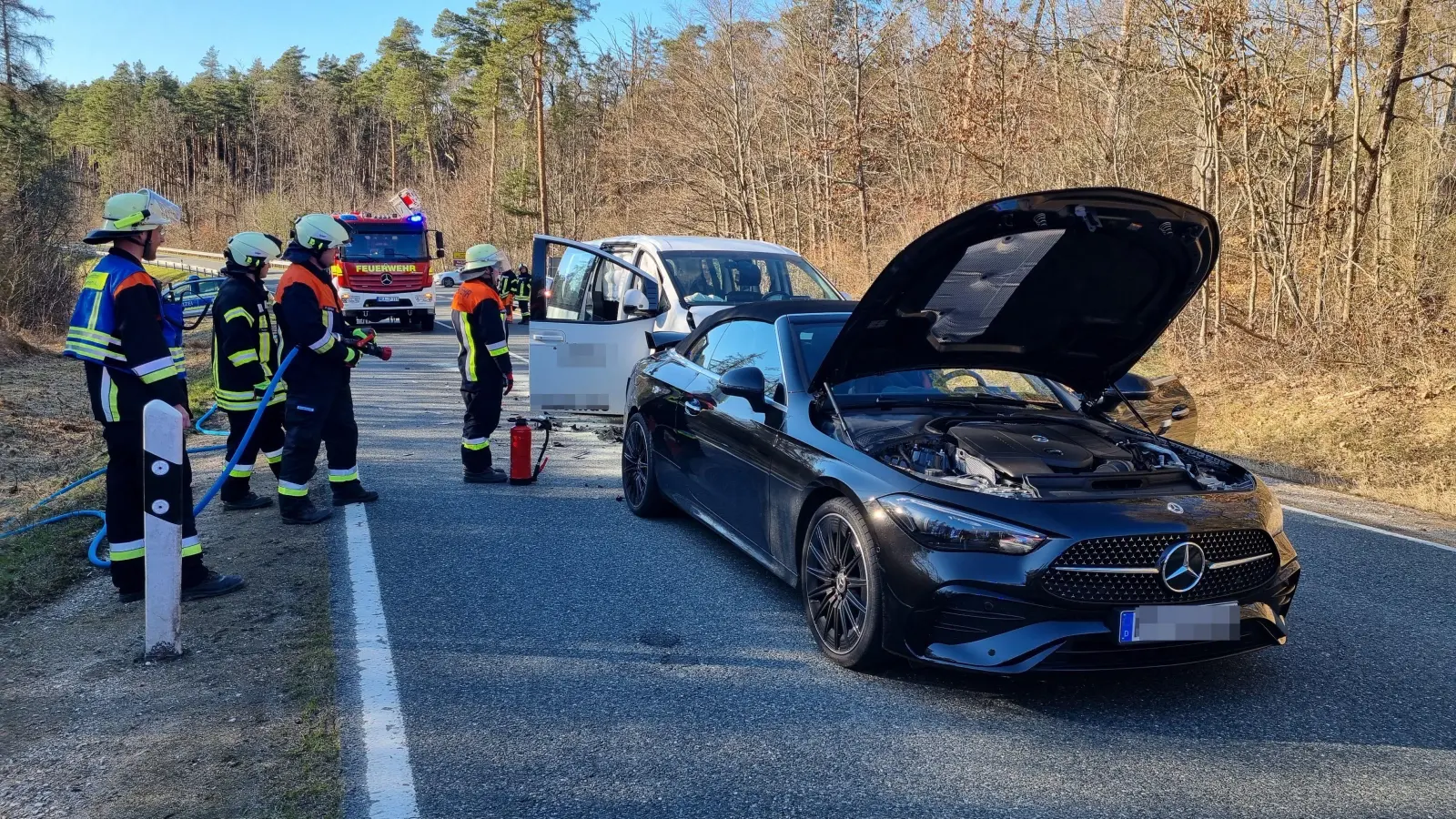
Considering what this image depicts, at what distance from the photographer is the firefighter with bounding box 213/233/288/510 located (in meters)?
7.04

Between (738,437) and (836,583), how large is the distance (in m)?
1.31

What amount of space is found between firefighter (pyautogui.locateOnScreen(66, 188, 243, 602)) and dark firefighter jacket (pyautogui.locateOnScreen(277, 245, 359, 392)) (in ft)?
4.14

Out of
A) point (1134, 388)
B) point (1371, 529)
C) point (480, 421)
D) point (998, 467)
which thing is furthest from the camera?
point (480, 421)

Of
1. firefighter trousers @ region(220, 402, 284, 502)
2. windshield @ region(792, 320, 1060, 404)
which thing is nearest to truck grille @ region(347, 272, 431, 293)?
firefighter trousers @ region(220, 402, 284, 502)

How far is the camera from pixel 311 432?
22.7 feet

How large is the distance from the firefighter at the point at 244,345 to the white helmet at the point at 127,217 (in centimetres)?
162

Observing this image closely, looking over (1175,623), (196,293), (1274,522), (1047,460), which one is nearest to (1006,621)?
(1175,623)

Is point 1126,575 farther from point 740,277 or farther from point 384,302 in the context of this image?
point 384,302

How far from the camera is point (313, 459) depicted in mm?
6953

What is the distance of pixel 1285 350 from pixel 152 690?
12.6m

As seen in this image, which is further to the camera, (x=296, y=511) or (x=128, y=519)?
(x=296, y=511)

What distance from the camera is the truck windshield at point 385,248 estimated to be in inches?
867

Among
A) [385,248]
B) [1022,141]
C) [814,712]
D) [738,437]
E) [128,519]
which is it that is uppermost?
[1022,141]

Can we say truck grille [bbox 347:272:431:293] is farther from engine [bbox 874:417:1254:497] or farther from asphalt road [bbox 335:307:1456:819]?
engine [bbox 874:417:1254:497]
